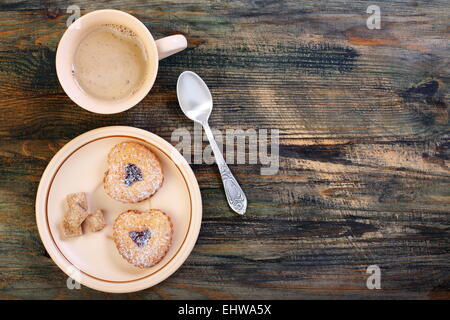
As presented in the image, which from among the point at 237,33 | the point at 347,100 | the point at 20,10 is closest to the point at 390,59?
the point at 347,100

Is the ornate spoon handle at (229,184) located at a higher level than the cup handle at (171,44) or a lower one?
lower

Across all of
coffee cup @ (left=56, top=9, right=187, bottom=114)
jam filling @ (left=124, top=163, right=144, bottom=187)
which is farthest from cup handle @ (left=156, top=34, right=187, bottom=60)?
jam filling @ (left=124, top=163, right=144, bottom=187)

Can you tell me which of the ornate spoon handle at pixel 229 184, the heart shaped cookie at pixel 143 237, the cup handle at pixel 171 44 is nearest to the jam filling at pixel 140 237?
the heart shaped cookie at pixel 143 237

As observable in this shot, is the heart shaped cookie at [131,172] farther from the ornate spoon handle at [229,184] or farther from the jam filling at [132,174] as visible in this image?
the ornate spoon handle at [229,184]

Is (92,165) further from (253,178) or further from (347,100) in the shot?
(347,100)

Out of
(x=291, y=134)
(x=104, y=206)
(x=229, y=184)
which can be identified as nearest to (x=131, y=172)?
(x=104, y=206)

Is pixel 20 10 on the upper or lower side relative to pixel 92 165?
upper
